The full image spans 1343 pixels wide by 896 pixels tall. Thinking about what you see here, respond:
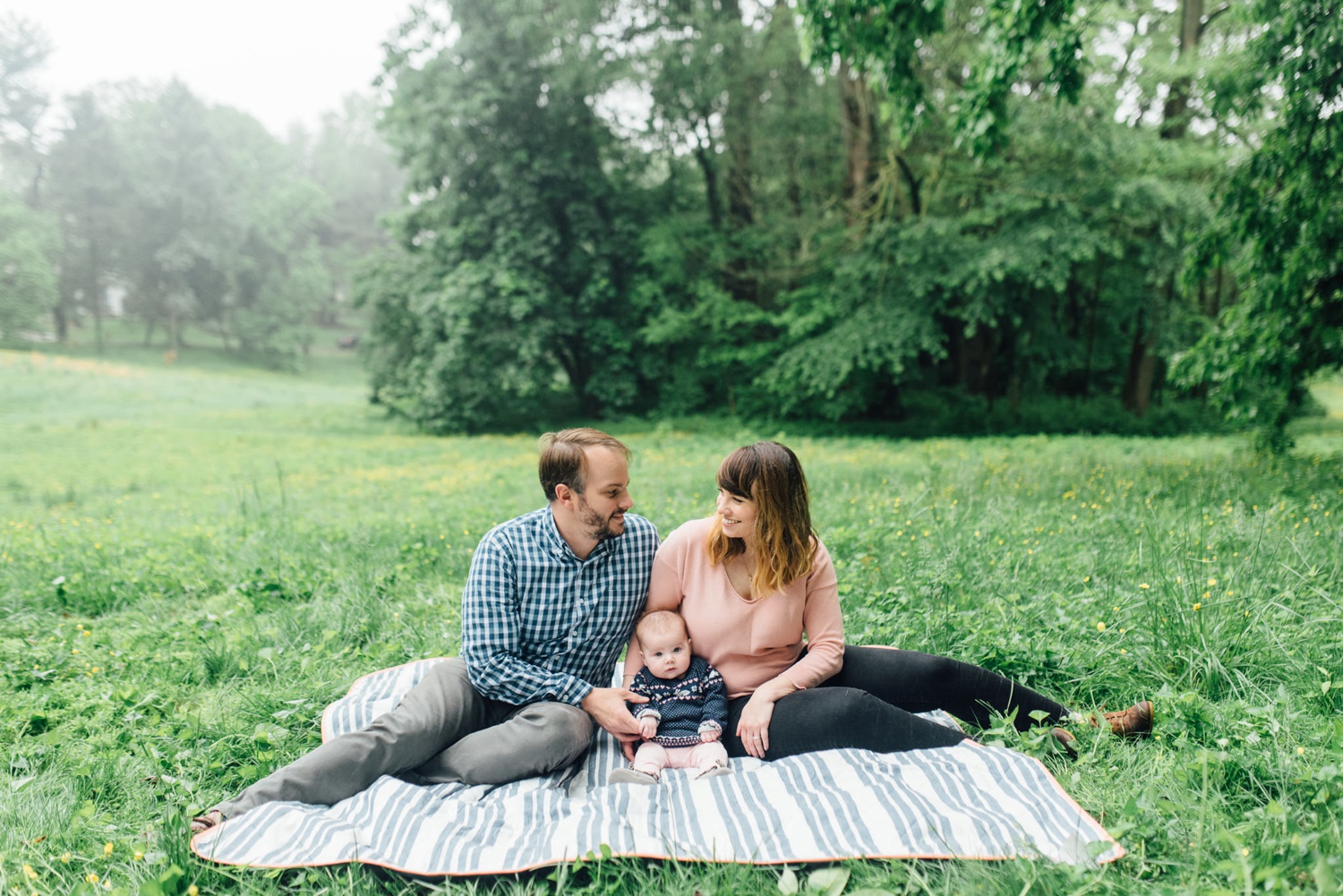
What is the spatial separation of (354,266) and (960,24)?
1542 cm

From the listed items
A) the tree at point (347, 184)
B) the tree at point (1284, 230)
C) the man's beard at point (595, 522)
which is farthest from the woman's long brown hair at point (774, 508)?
the tree at point (347, 184)

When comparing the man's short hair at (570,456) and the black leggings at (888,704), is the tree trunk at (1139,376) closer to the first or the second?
the black leggings at (888,704)

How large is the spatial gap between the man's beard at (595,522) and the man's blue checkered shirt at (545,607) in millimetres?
92

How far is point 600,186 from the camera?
18.9 metres

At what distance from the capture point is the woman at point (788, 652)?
2.87 metres

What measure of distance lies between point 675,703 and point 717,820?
1.82ft

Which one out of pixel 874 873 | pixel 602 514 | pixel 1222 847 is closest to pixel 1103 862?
pixel 1222 847

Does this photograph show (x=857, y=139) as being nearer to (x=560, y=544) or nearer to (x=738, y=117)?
(x=738, y=117)

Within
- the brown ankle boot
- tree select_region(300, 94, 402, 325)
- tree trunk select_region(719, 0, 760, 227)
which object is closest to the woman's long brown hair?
the brown ankle boot

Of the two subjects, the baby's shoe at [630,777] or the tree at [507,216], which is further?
the tree at [507,216]

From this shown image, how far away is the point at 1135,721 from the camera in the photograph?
9.34ft

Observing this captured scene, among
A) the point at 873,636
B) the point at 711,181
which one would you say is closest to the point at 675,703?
the point at 873,636

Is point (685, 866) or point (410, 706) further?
point (410, 706)

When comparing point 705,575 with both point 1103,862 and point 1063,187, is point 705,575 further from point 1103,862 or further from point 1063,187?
point 1063,187
